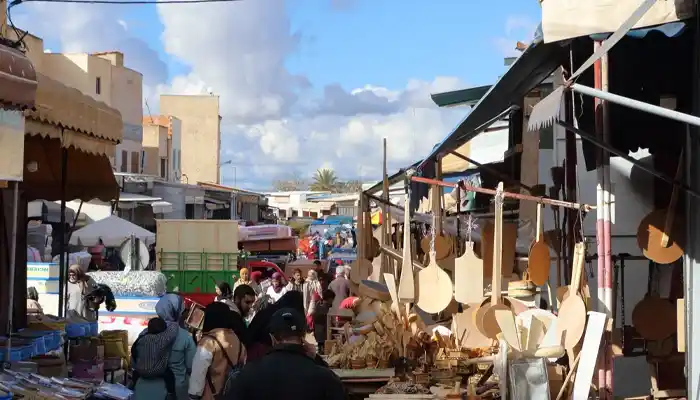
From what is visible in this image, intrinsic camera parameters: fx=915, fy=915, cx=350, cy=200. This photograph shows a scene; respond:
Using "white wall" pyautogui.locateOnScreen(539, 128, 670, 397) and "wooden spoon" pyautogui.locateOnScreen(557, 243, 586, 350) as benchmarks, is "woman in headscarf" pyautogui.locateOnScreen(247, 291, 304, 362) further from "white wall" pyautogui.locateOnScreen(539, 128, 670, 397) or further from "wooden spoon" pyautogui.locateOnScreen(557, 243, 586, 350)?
"wooden spoon" pyautogui.locateOnScreen(557, 243, 586, 350)

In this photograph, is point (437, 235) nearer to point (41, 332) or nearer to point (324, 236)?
point (41, 332)

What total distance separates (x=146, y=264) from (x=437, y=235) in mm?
13728

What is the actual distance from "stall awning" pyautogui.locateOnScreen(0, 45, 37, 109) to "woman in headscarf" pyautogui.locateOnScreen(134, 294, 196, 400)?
274cm

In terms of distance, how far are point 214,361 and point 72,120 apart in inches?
85.8

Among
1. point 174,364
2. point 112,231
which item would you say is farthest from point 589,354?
point 112,231

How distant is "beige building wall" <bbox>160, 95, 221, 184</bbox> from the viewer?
6131cm

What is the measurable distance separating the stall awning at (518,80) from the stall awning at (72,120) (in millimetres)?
2936

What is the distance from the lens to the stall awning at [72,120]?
256 inches

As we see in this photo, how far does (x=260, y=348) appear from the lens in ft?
24.0

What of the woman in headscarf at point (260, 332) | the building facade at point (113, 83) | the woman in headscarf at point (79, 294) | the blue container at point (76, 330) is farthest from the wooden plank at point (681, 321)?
the building facade at point (113, 83)

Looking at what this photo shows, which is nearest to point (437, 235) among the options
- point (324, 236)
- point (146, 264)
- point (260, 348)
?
point (260, 348)

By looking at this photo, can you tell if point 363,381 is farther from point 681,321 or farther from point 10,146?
point 10,146

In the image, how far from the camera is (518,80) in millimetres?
5297

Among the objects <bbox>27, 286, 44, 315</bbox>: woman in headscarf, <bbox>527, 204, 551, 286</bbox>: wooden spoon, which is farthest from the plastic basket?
<bbox>527, 204, 551, 286</bbox>: wooden spoon
